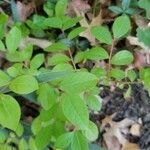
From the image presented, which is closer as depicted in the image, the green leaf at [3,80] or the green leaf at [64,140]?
the green leaf at [3,80]

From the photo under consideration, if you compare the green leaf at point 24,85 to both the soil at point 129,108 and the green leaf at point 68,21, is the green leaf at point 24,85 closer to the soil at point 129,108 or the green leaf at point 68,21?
the green leaf at point 68,21

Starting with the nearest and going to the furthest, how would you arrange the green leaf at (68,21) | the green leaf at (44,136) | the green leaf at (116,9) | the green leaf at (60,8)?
the green leaf at (44,136) → the green leaf at (68,21) → the green leaf at (60,8) → the green leaf at (116,9)

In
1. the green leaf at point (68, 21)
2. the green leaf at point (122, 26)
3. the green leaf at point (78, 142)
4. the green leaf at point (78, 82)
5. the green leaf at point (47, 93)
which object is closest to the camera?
the green leaf at point (78, 82)

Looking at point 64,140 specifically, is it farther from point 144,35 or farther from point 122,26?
point 144,35

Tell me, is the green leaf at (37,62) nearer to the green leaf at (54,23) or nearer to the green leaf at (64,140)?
the green leaf at (54,23)

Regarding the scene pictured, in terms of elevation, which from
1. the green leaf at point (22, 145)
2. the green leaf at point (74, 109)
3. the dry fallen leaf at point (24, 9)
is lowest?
the green leaf at point (22, 145)

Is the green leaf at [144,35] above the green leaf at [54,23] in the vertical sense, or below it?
below

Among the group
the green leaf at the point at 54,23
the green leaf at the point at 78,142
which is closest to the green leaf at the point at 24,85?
the green leaf at the point at 78,142

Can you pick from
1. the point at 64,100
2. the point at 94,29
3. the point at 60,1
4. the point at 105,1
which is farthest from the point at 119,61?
the point at 105,1

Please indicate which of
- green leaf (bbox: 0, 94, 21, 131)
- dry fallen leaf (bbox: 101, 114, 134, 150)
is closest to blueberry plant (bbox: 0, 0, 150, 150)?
green leaf (bbox: 0, 94, 21, 131)
